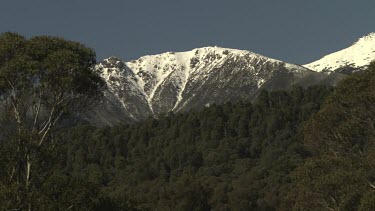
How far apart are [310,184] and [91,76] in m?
26.8

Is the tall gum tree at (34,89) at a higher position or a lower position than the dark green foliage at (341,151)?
higher

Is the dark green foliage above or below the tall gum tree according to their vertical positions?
below

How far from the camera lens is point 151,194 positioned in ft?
614

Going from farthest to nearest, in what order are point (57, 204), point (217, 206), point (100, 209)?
1. point (217, 206)
2. point (100, 209)
3. point (57, 204)

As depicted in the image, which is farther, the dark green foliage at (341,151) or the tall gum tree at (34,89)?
the dark green foliage at (341,151)

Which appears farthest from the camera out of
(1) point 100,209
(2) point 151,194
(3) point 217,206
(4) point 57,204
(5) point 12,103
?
(2) point 151,194

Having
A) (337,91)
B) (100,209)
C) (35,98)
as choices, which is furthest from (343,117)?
(35,98)

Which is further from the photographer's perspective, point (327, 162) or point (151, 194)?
point (151, 194)

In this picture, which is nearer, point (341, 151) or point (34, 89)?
point (34, 89)

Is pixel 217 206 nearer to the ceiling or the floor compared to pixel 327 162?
nearer to the floor

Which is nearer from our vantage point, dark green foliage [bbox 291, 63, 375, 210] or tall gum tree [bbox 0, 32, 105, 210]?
tall gum tree [bbox 0, 32, 105, 210]

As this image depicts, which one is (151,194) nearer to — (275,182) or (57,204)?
→ (275,182)


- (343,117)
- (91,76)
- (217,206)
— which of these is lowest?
(217,206)

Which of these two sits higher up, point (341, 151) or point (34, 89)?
point (34, 89)
